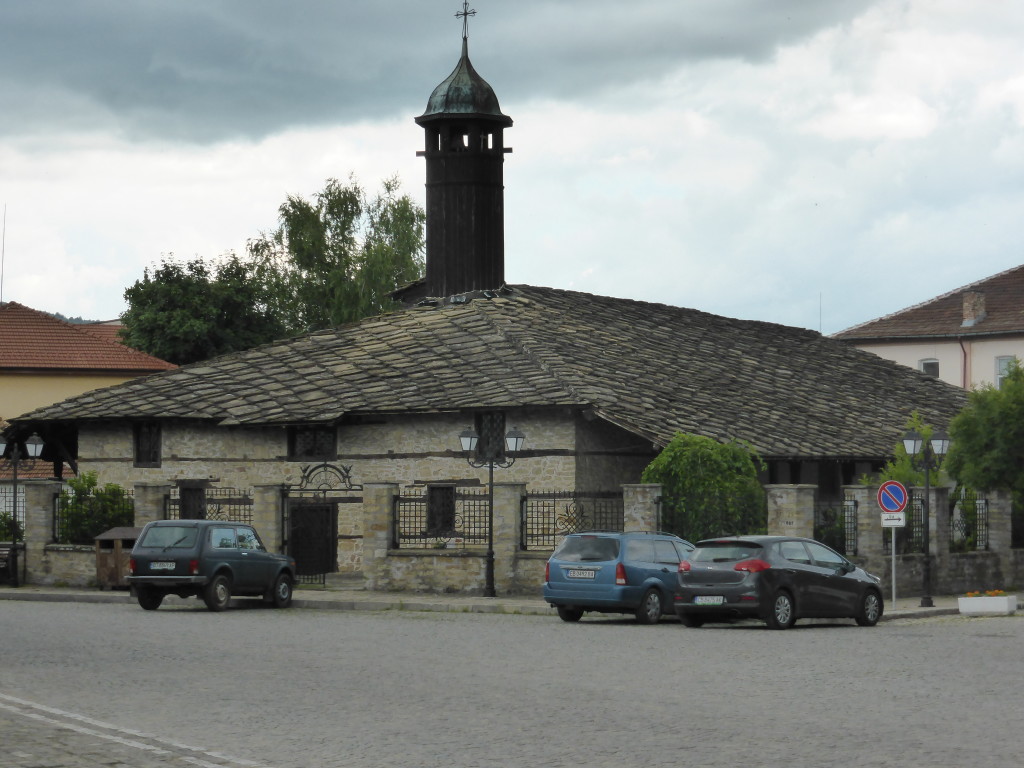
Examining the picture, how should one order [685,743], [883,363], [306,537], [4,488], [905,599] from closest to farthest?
[685,743], [905,599], [306,537], [4,488], [883,363]

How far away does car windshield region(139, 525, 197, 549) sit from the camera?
27.6 m

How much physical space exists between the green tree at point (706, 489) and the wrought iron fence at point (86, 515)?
13.2m

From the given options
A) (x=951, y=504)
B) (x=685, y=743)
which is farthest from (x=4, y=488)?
(x=685, y=743)

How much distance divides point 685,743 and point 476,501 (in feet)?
77.8

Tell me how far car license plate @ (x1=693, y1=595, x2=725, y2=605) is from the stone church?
636 centimetres

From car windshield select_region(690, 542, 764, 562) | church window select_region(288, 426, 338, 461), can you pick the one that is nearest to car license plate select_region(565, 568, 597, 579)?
car windshield select_region(690, 542, 764, 562)

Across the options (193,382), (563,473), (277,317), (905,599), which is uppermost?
(277,317)

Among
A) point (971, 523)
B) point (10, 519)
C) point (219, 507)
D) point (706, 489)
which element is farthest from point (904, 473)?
point (10, 519)

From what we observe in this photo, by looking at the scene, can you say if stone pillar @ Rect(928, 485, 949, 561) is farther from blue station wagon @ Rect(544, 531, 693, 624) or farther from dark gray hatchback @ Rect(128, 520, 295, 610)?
dark gray hatchback @ Rect(128, 520, 295, 610)

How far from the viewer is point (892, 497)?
2892cm

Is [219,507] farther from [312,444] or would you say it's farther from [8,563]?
[8,563]

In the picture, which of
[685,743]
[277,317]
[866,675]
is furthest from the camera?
[277,317]

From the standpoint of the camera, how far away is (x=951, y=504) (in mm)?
35375

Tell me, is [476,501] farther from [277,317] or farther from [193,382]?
[277,317]
